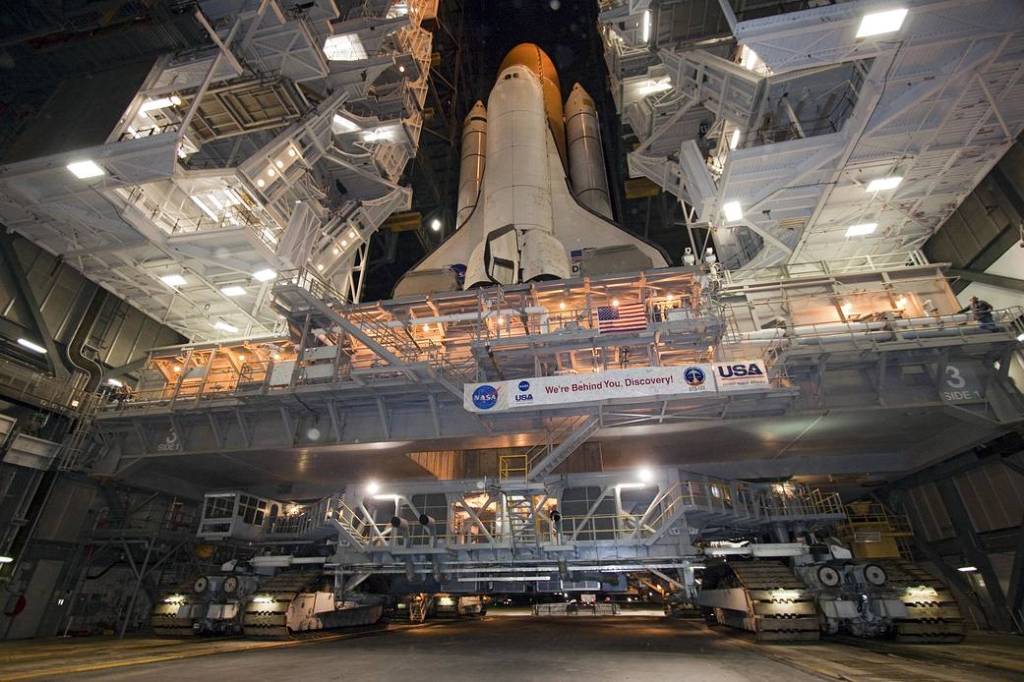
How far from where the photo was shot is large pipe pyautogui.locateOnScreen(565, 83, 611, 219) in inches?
1067

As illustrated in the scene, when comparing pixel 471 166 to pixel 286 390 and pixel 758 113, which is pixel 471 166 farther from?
pixel 286 390

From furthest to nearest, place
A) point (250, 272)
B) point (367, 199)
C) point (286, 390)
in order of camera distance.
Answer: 1. point (367, 199)
2. point (250, 272)
3. point (286, 390)

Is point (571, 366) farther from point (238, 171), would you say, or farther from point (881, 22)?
point (238, 171)

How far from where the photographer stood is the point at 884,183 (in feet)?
53.6

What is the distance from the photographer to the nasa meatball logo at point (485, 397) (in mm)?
12648

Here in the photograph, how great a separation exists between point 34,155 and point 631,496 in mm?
22699

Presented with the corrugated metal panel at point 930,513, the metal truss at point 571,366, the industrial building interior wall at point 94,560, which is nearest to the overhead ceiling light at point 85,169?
the metal truss at point 571,366

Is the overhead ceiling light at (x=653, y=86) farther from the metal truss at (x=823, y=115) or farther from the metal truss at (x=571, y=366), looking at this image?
the metal truss at (x=571, y=366)

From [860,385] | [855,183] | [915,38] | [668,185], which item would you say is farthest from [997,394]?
[668,185]

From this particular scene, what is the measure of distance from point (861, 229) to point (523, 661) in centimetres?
1979

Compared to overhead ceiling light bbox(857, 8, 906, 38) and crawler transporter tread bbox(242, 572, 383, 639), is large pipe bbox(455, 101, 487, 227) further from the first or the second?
crawler transporter tread bbox(242, 572, 383, 639)

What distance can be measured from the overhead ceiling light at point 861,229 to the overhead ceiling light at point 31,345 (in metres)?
32.1

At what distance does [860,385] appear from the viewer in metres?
14.4

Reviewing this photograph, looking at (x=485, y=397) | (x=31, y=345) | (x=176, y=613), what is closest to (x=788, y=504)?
(x=485, y=397)
